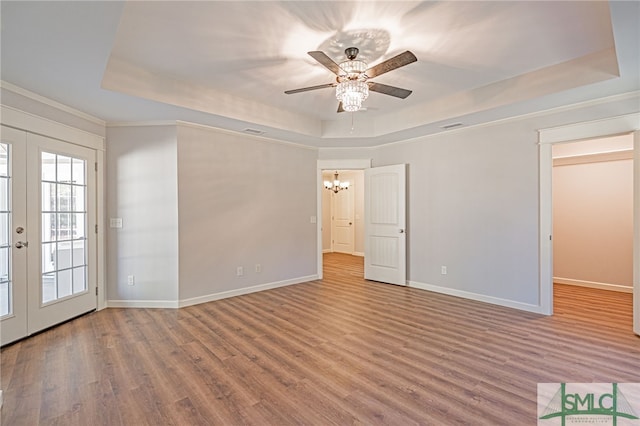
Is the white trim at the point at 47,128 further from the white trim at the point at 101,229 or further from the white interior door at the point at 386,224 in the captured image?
the white interior door at the point at 386,224

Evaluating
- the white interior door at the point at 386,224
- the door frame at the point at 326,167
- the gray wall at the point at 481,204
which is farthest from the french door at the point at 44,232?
the gray wall at the point at 481,204

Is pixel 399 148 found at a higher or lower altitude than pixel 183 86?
lower

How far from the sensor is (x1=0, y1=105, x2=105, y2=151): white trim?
3.00m

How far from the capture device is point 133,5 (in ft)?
7.14

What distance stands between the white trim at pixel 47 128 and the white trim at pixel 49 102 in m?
0.17

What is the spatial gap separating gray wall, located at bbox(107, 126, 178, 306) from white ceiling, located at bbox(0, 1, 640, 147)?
0.36 meters

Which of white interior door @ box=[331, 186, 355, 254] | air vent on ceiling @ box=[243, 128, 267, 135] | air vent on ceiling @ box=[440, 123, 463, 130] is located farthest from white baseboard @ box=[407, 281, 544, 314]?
white interior door @ box=[331, 186, 355, 254]

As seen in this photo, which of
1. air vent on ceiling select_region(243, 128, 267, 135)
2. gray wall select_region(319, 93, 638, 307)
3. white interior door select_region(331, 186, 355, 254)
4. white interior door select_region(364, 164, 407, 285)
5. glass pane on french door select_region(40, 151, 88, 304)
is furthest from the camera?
white interior door select_region(331, 186, 355, 254)

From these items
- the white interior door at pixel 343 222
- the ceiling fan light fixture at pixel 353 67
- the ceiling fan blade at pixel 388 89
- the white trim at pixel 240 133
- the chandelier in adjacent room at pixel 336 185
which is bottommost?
the white interior door at pixel 343 222

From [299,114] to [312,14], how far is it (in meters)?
2.46

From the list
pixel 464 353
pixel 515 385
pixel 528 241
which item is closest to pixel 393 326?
pixel 464 353

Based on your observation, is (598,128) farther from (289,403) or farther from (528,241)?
(289,403)

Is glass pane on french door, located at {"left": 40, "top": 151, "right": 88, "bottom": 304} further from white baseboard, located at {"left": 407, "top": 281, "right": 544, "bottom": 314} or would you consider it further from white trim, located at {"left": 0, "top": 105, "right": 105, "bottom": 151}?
white baseboard, located at {"left": 407, "top": 281, "right": 544, "bottom": 314}

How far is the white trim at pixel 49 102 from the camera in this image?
295cm
